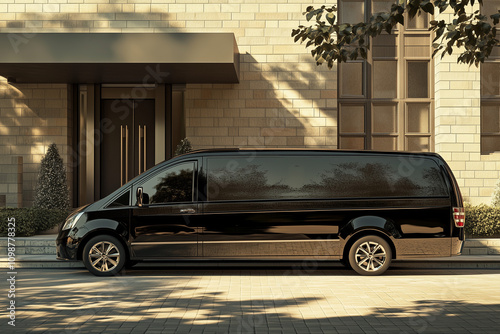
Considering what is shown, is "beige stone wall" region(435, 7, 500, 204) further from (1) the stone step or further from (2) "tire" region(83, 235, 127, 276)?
(2) "tire" region(83, 235, 127, 276)

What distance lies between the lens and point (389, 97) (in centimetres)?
1939

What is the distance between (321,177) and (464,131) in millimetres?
8307

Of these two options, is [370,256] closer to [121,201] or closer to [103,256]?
[121,201]

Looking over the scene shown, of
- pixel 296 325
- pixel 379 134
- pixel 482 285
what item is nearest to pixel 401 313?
pixel 296 325

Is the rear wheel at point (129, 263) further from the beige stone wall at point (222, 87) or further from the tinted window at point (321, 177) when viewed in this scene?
the beige stone wall at point (222, 87)

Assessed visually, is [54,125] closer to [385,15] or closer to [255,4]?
[255,4]

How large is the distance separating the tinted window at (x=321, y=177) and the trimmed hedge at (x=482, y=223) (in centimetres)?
412

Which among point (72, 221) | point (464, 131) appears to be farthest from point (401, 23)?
point (464, 131)

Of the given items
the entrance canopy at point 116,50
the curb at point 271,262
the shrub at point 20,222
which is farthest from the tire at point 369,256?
the shrub at point 20,222

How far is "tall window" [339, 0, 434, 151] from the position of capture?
19312 millimetres

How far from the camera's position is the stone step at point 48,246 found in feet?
47.3

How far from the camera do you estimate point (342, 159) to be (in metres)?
11.9

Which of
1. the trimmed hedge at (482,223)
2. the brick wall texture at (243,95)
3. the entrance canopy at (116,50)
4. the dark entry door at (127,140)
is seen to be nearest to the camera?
the trimmed hedge at (482,223)

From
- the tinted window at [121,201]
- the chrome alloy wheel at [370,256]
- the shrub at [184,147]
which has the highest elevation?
the shrub at [184,147]
